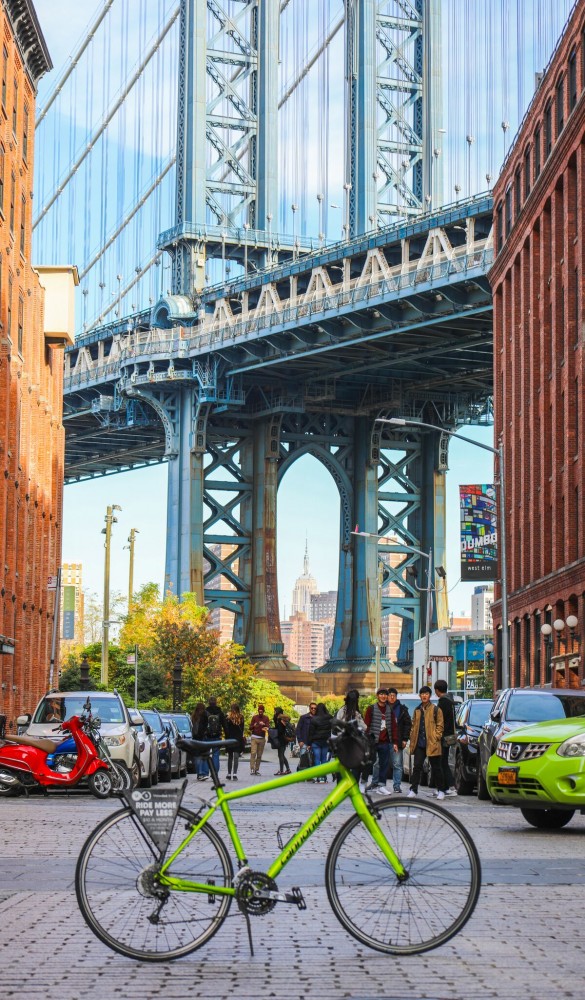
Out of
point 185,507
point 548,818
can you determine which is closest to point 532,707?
point 548,818

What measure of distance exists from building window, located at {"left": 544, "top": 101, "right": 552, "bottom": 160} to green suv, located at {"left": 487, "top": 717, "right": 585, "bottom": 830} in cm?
3818

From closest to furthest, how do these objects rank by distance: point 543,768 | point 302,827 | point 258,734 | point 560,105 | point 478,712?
point 302,827 → point 543,768 → point 478,712 → point 258,734 → point 560,105

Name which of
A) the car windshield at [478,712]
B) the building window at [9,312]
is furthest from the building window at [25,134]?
the car windshield at [478,712]

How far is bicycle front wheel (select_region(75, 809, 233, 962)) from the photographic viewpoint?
25.5ft

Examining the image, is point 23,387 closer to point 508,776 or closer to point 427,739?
point 427,739

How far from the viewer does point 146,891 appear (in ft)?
25.6

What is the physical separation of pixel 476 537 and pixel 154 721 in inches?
923

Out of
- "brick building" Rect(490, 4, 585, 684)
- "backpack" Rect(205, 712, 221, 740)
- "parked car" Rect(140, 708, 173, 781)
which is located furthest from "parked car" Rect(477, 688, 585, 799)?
Answer: "brick building" Rect(490, 4, 585, 684)

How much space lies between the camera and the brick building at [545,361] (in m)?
46.6

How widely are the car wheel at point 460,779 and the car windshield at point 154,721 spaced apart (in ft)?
23.7

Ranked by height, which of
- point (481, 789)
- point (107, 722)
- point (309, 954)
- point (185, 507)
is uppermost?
point (185, 507)

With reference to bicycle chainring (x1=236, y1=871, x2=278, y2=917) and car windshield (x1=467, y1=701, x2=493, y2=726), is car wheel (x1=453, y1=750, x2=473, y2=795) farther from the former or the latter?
bicycle chainring (x1=236, y1=871, x2=278, y2=917)

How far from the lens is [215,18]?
9494 centimetres

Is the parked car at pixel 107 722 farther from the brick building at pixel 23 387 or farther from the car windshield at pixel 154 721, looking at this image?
the brick building at pixel 23 387
